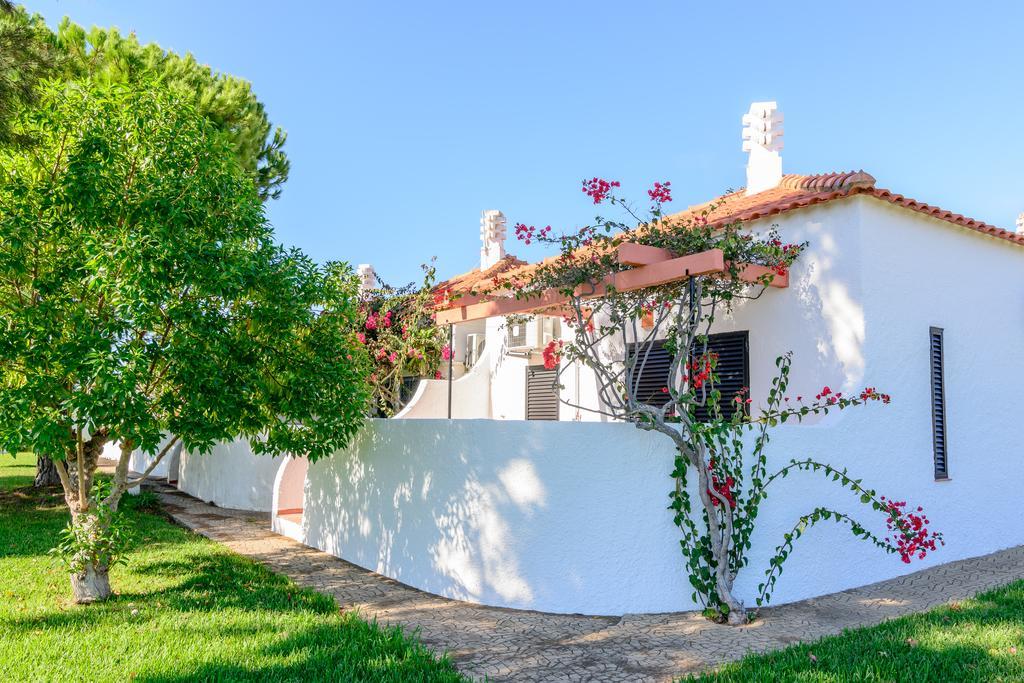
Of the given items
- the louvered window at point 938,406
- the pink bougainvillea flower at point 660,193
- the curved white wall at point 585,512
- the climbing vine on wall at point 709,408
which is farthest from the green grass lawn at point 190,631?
the louvered window at point 938,406

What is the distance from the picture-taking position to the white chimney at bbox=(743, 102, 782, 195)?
40.7ft

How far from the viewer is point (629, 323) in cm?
1146

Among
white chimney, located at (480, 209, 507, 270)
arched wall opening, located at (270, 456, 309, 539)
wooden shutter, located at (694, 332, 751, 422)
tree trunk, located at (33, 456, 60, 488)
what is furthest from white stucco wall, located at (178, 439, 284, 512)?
wooden shutter, located at (694, 332, 751, 422)

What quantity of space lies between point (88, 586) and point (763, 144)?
12.2m

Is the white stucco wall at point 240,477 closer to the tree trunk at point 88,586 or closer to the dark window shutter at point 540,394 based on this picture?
the dark window shutter at point 540,394

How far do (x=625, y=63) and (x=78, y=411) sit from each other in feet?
40.7

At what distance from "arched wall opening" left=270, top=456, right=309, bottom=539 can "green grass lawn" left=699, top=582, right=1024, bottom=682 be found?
29.9 ft

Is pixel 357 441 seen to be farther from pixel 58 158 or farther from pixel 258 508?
pixel 258 508

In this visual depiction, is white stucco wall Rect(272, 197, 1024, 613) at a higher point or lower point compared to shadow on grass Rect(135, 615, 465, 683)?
higher

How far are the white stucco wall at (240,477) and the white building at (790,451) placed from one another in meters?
3.44

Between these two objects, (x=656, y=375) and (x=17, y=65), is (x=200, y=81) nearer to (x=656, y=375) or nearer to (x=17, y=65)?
(x=17, y=65)

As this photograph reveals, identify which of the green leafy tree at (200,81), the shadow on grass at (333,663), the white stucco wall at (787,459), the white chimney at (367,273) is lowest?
the shadow on grass at (333,663)

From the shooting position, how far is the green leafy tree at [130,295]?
6996mm

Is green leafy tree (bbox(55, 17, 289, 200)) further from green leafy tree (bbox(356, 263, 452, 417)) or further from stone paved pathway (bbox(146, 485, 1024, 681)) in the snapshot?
stone paved pathway (bbox(146, 485, 1024, 681))
